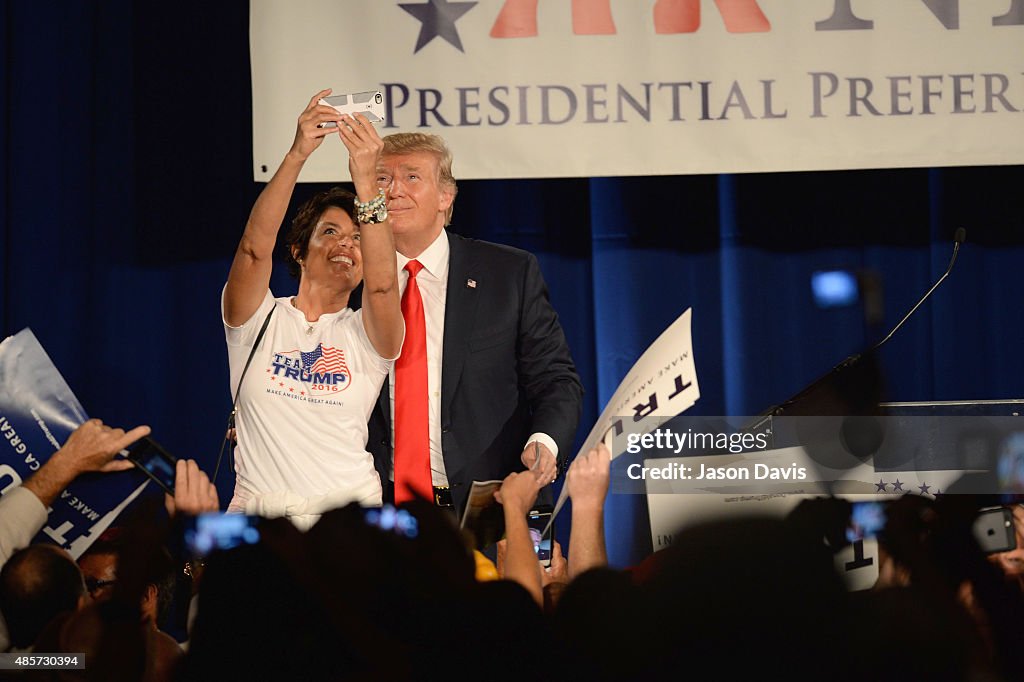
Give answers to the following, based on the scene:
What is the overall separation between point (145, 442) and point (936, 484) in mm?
2039

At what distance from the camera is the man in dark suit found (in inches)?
135

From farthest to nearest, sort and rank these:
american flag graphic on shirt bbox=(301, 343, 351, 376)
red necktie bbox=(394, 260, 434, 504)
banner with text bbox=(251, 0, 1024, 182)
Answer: banner with text bbox=(251, 0, 1024, 182), red necktie bbox=(394, 260, 434, 504), american flag graphic on shirt bbox=(301, 343, 351, 376)

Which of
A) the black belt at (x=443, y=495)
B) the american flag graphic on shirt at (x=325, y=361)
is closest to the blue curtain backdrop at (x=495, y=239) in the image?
the black belt at (x=443, y=495)

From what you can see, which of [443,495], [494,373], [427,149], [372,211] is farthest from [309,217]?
[443,495]

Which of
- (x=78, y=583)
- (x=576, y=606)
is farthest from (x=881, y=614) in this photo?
(x=78, y=583)

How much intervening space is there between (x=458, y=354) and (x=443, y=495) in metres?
0.40

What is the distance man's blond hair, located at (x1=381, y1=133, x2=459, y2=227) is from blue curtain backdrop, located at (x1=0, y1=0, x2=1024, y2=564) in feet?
3.05

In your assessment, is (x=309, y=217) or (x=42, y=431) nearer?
(x=42, y=431)

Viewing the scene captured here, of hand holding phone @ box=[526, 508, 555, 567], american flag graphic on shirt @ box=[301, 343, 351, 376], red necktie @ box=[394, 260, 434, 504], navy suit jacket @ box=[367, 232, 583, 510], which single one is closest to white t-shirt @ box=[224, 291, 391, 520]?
american flag graphic on shirt @ box=[301, 343, 351, 376]

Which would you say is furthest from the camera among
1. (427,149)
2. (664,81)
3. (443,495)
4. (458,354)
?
(664,81)

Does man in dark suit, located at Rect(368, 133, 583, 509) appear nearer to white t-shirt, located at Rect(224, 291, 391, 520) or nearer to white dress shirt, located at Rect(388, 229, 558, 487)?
white dress shirt, located at Rect(388, 229, 558, 487)

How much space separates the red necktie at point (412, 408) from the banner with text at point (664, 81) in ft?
2.49

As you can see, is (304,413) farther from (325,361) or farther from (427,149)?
(427,149)

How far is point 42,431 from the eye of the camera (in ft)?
10.5
